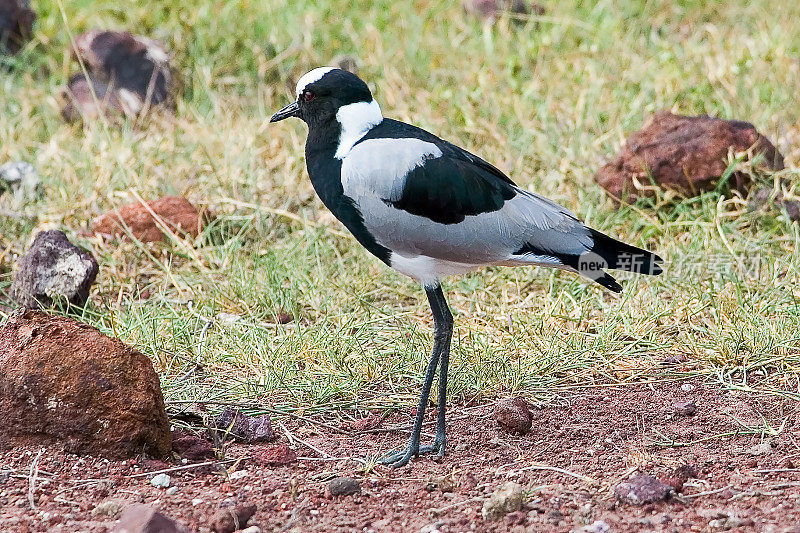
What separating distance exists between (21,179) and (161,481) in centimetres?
304

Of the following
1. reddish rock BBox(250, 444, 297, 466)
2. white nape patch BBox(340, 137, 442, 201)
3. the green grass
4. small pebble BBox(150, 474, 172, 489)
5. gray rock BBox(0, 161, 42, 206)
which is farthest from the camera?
gray rock BBox(0, 161, 42, 206)

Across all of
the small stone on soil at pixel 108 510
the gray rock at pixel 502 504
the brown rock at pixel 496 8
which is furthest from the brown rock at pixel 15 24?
the gray rock at pixel 502 504

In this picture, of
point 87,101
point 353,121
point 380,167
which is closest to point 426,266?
point 380,167

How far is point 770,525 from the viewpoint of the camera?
7.89 ft

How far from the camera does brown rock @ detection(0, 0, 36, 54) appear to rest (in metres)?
6.73

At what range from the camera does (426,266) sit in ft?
10.7

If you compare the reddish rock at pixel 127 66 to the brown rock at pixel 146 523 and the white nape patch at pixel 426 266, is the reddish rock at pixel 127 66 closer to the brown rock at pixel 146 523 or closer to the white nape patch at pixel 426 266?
the white nape patch at pixel 426 266

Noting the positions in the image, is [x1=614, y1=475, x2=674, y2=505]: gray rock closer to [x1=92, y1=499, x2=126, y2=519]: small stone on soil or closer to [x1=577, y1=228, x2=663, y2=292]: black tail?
[x1=577, y1=228, x2=663, y2=292]: black tail

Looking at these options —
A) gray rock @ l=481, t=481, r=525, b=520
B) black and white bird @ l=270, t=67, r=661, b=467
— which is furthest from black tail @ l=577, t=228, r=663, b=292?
gray rock @ l=481, t=481, r=525, b=520

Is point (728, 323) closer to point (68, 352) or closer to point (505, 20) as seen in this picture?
point (68, 352)

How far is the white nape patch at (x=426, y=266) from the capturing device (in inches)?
128

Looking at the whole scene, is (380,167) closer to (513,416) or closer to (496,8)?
(513,416)

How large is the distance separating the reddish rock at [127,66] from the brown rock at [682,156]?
2.89 metres

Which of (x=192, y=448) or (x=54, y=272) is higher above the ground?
(x=54, y=272)
